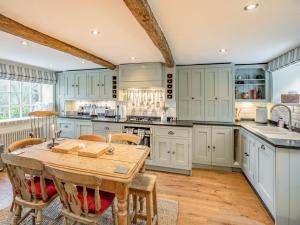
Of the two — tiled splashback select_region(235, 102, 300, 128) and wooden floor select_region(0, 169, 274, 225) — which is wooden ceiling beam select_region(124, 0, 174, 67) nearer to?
wooden floor select_region(0, 169, 274, 225)

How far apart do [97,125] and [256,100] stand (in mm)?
3449

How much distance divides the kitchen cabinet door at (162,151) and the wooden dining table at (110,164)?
1287 millimetres

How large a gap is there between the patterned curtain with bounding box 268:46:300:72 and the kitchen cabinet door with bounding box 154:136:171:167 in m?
2.35

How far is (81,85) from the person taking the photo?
452 cm

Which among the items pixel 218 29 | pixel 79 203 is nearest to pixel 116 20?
pixel 218 29

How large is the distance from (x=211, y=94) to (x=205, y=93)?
13 cm

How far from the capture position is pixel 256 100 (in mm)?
3498

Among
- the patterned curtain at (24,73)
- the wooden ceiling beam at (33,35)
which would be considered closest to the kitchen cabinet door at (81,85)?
the patterned curtain at (24,73)

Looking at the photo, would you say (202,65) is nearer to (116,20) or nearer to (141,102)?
(141,102)

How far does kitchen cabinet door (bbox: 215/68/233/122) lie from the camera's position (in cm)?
351

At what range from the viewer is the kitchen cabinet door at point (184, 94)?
12.4 feet

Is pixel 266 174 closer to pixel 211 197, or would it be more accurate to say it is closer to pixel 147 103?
pixel 211 197

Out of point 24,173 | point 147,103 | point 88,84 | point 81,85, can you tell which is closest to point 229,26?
point 147,103

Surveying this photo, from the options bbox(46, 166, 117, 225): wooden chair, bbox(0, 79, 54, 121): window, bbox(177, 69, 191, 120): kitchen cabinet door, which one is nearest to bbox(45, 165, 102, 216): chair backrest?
bbox(46, 166, 117, 225): wooden chair
